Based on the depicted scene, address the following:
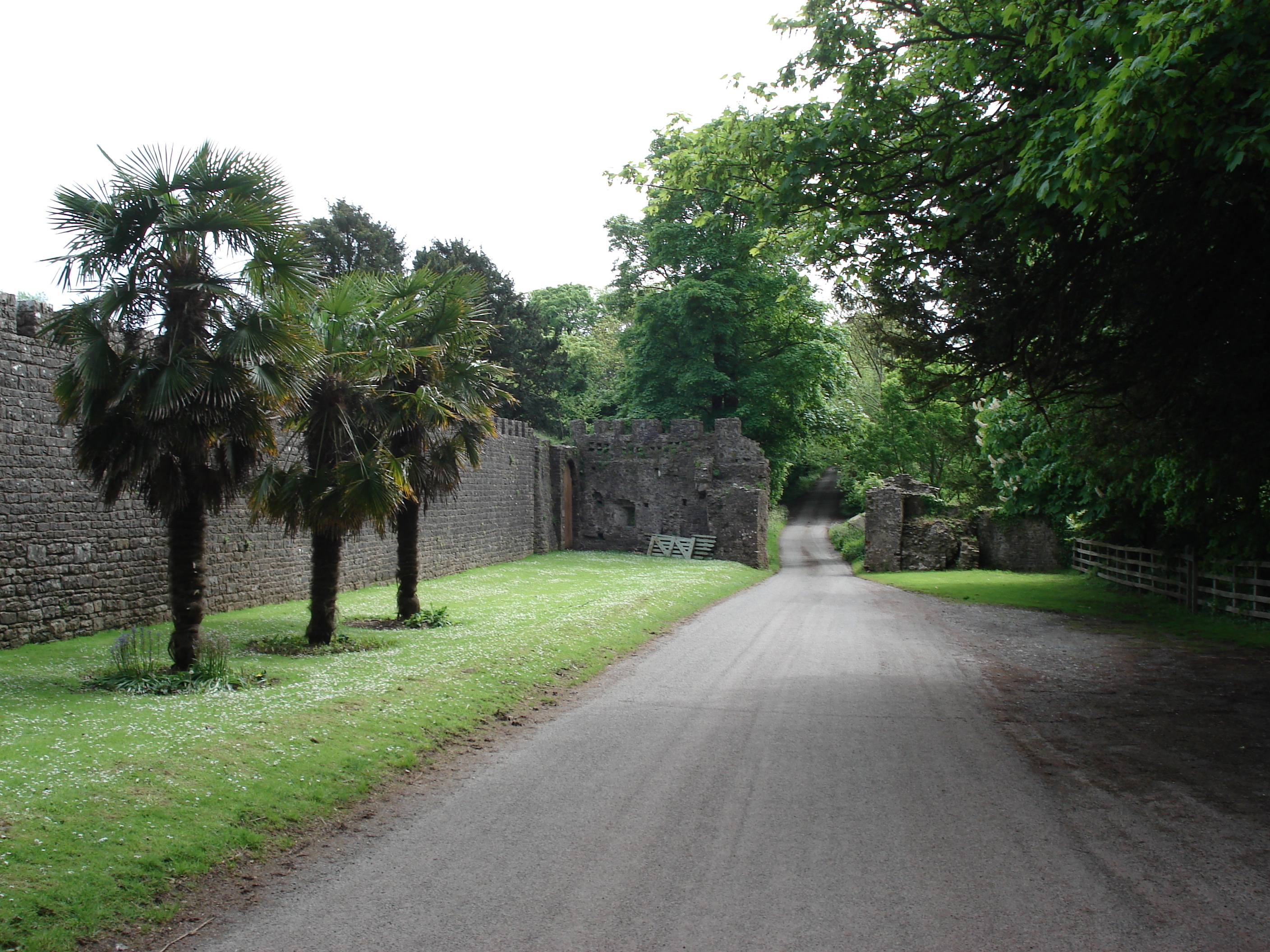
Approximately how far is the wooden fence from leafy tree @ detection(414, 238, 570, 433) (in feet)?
91.2

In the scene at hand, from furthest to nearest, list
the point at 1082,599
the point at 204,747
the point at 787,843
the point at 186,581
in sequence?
the point at 1082,599 → the point at 186,581 → the point at 204,747 → the point at 787,843

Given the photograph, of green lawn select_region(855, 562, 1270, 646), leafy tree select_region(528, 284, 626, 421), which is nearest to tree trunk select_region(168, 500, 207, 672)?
Answer: green lawn select_region(855, 562, 1270, 646)

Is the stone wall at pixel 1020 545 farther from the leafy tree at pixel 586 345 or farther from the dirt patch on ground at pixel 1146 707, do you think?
the leafy tree at pixel 586 345

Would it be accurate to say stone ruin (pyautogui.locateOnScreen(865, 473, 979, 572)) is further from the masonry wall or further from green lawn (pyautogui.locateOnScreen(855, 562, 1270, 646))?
the masonry wall

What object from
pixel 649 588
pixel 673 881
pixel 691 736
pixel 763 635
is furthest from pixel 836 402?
pixel 673 881

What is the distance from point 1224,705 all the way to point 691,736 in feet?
19.0

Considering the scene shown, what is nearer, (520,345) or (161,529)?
(161,529)

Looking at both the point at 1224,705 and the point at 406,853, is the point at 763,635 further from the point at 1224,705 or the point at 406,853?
the point at 406,853

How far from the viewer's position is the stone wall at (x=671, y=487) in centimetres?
3234

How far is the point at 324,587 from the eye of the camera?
12102mm

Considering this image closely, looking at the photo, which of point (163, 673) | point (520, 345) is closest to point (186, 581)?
point (163, 673)

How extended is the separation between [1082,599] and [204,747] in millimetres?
18734

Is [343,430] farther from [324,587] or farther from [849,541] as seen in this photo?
[849,541]

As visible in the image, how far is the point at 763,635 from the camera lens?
14.1 metres
